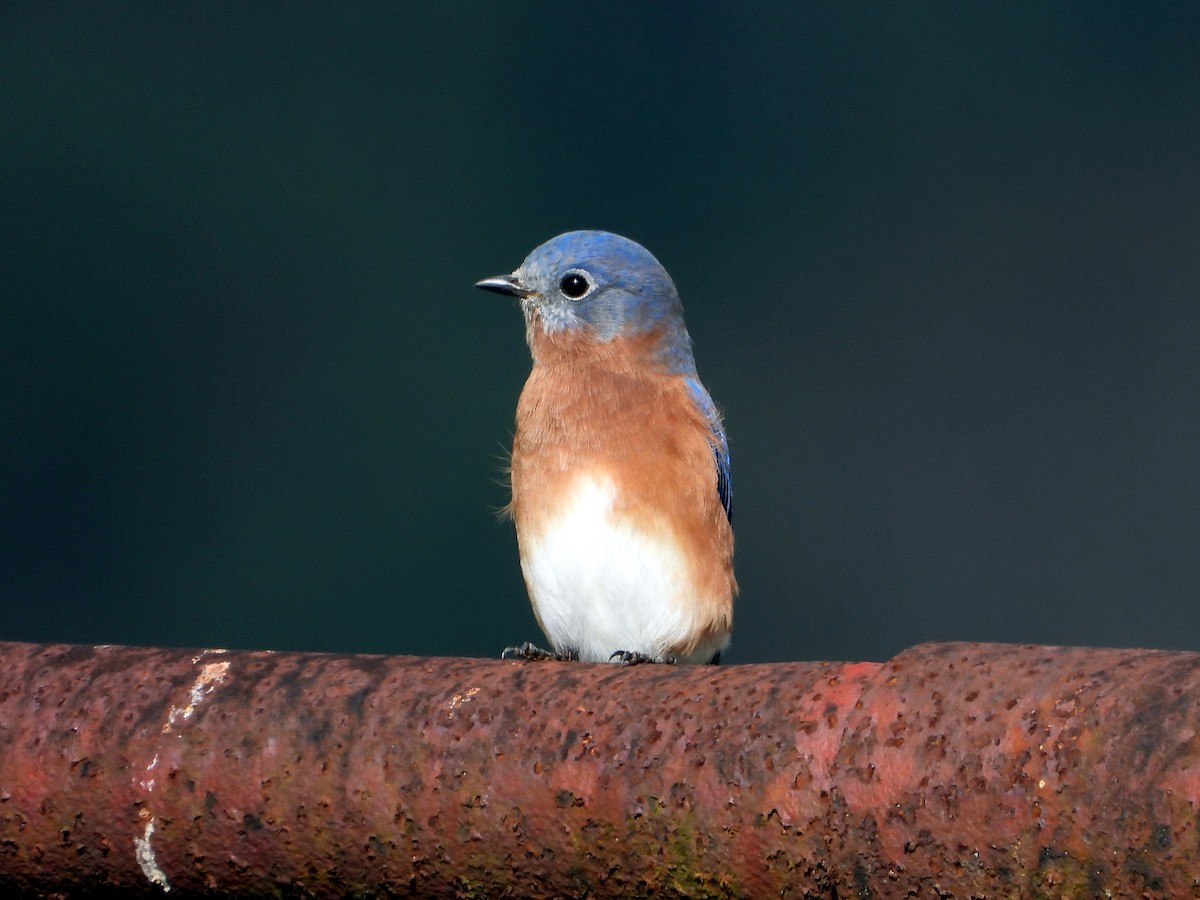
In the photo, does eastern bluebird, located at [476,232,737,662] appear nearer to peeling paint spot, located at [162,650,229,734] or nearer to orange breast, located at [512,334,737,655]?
orange breast, located at [512,334,737,655]

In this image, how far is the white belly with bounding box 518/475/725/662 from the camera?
2.72m

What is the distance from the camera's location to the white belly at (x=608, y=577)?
107 inches

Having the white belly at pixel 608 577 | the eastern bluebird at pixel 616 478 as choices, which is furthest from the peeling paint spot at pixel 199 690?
the white belly at pixel 608 577

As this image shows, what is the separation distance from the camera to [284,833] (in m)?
1.20

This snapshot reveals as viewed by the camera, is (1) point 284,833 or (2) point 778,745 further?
(1) point 284,833

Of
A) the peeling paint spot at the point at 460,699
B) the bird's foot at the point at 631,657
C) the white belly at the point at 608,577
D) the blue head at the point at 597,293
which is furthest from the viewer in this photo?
the blue head at the point at 597,293

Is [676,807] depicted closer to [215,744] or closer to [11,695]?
[215,744]

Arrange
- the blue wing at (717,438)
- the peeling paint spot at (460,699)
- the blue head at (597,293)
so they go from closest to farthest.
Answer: the peeling paint spot at (460,699), the blue wing at (717,438), the blue head at (597,293)

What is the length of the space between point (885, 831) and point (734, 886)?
14cm

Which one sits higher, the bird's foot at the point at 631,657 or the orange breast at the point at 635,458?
the orange breast at the point at 635,458

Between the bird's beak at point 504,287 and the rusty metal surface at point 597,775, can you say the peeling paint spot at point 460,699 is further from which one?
the bird's beak at point 504,287

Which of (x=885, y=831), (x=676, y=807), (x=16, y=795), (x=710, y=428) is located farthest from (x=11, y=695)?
(x=710, y=428)

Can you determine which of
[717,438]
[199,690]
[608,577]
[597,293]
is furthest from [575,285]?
[199,690]

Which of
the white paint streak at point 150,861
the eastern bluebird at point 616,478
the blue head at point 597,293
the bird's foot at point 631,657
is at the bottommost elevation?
the white paint streak at point 150,861
